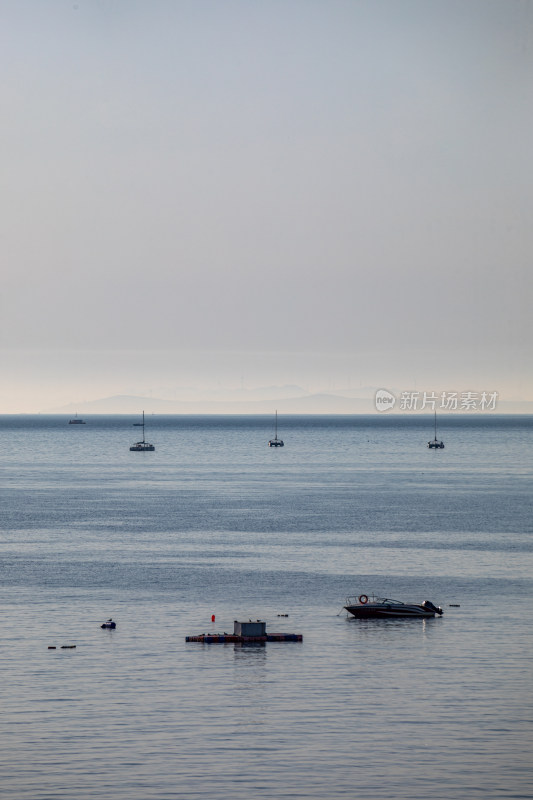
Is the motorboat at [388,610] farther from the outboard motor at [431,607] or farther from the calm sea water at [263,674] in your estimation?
the calm sea water at [263,674]

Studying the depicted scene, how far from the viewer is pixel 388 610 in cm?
9344

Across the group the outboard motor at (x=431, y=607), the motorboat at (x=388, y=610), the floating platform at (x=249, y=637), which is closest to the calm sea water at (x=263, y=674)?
the floating platform at (x=249, y=637)

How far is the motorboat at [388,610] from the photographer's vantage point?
302 feet

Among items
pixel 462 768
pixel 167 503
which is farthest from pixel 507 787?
pixel 167 503

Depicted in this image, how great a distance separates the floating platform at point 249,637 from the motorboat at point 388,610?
1035 centimetres

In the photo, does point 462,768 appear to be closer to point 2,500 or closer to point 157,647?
point 157,647

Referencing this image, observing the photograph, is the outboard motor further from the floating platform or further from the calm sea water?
the floating platform

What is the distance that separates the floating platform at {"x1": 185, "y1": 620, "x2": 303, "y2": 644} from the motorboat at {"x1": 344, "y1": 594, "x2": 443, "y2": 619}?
407 inches

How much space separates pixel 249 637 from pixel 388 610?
620 inches

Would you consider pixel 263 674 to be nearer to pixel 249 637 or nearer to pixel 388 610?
pixel 249 637

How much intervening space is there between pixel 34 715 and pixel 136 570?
5069 cm

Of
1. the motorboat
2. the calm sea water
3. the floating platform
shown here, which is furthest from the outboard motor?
the floating platform

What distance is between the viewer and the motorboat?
9206 centimetres

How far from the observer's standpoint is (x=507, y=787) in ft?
178
